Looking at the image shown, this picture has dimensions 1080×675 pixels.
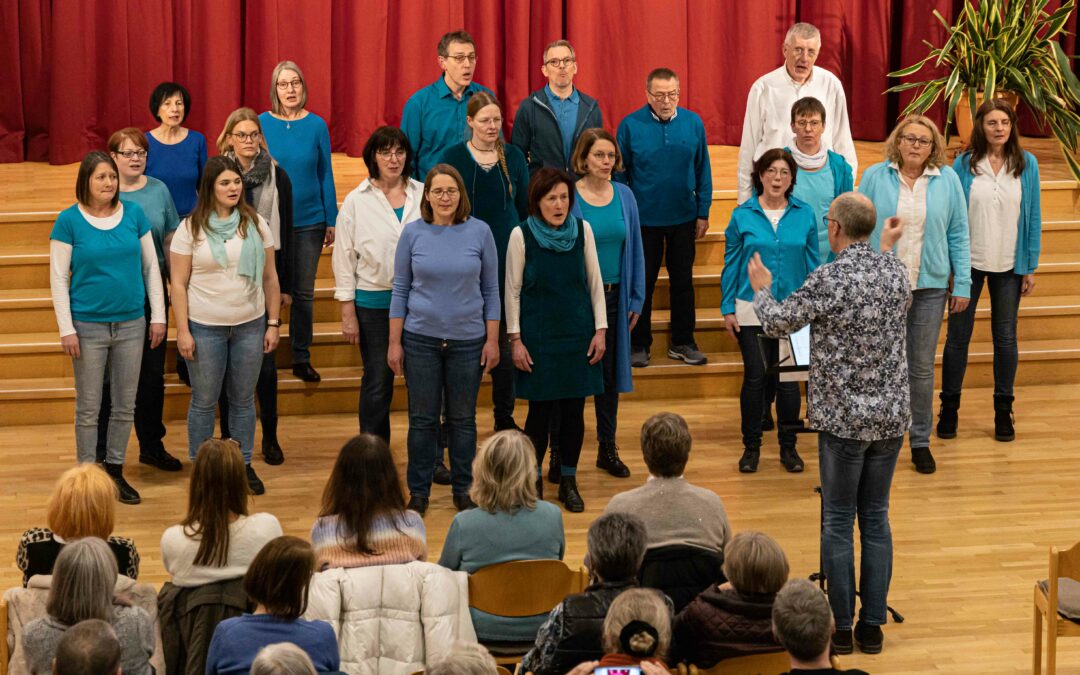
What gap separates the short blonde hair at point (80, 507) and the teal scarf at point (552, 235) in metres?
2.24

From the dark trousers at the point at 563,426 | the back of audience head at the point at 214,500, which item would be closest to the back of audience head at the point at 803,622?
the back of audience head at the point at 214,500

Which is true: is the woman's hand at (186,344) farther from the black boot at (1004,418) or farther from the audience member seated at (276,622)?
the black boot at (1004,418)

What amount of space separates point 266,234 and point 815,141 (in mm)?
2406

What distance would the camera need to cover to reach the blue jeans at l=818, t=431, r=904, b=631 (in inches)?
180

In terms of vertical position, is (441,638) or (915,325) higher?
(915,325)

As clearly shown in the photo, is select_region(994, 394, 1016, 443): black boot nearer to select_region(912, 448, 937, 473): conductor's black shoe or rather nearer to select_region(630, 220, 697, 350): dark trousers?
select_region(912, 448, 937, 473): conductor's black shoe

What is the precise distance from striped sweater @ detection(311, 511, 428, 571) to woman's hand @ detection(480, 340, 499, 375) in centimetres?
175

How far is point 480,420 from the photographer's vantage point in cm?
701

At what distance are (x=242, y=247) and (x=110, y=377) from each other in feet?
2.65

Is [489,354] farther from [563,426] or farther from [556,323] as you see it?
[563,426]

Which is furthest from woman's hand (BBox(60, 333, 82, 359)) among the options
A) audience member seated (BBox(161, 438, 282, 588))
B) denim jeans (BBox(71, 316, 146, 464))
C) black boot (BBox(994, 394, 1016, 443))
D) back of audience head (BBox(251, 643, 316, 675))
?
black boot (BBox(994, 394, 1016, 443))

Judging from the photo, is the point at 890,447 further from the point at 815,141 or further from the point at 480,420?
the point at 480,420

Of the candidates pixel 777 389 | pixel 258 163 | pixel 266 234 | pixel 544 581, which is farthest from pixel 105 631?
pixel 777 389

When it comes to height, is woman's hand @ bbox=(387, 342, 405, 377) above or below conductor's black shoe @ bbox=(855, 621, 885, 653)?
above
